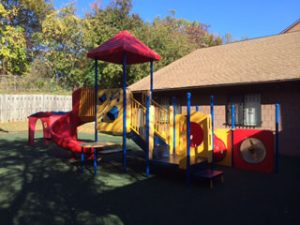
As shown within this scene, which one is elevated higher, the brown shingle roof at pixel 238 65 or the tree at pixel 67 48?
the tree at pixel 67 48

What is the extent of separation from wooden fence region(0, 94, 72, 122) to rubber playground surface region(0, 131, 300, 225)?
13.9 m

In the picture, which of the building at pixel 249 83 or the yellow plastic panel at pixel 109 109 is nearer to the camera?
the yellow plastic panel at pixel 109 109

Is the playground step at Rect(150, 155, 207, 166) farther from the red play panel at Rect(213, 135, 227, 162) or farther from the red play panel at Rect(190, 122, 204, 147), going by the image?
the red play panel at Rect(213, 135, 227, 162)

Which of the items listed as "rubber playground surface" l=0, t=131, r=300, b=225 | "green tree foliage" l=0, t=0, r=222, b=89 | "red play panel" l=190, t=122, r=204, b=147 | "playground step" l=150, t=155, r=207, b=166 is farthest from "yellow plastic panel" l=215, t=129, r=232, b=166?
"green tree foliage" l=0, t=0, r=222, b=89

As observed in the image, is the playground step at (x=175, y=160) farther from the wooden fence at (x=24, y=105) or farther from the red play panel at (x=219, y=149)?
the wooden fence at (x=24, y=105)

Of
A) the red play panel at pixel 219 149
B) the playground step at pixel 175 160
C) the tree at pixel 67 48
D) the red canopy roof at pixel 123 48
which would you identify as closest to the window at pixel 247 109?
the red play panel at pixel 219 149

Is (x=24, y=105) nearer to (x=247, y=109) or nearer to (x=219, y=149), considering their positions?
(x=247, y=109)

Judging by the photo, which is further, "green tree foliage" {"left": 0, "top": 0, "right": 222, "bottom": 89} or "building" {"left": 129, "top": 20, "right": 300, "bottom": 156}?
"green tree foliage" {"left": 0, "top": 0, "right": 222, "bottom": 89}

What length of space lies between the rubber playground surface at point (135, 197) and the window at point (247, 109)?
12.6 feet

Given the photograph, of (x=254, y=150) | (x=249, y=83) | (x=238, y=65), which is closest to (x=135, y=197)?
(x=254, y=150)

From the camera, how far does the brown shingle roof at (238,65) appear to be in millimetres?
12508

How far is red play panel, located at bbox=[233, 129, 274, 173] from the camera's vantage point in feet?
28.6

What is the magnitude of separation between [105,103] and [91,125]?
1293cm

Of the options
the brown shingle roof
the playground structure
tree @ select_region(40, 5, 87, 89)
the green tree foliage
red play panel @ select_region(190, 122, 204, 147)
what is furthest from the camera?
tree @ select_region(40, 5, 87, 89)
